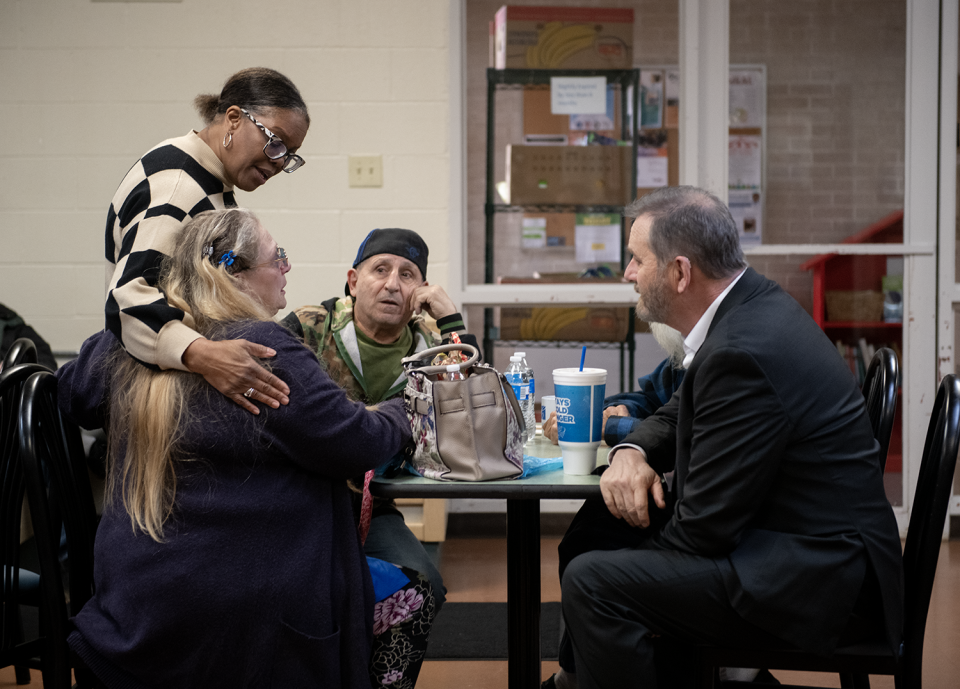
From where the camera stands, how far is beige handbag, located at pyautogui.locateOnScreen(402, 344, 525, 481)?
4.63ft

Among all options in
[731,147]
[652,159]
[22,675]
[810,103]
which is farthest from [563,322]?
[22,675]

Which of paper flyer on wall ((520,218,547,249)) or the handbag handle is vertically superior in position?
paper flyer on wall ((520,218,547,249))

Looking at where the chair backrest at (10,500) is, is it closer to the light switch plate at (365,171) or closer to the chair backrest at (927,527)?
the chair backrest at (927,527)

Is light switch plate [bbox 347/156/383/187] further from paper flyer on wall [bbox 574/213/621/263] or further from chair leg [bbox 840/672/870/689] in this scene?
chair leg [bbox 840/672/870/689]

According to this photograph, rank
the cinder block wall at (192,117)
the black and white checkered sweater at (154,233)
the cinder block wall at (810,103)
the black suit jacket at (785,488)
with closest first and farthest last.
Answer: the black suit jacket at (785,488) → the black and white checkered sweater at (154,233) → the cinder block wall at (192,117) → the cinder block wall at (810,103)

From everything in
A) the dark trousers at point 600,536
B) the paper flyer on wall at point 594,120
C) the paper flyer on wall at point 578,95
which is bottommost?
the dark trousers at point 600,536

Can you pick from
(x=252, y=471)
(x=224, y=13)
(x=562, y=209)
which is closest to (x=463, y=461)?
(x=252, y=471)

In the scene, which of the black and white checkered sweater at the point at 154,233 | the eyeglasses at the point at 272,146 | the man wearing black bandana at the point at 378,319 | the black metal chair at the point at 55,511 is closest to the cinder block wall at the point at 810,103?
the man wearing black bandana at the point at 378,319

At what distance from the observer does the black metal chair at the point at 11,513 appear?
1.48 meters

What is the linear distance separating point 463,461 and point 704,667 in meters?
0.53

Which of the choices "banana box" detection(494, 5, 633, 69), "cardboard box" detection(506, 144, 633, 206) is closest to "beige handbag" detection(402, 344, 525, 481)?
"cardboard box" detection(506, 144, 633, 206)

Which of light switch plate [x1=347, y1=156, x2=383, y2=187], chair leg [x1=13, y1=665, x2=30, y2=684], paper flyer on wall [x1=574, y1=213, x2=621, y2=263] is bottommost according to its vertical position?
chair leg [x1=13, y1=665, x2=30, y2=684]

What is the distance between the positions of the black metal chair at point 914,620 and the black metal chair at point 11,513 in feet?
4.11

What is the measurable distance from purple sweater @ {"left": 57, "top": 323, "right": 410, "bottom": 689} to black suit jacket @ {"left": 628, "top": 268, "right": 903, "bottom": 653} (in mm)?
566
